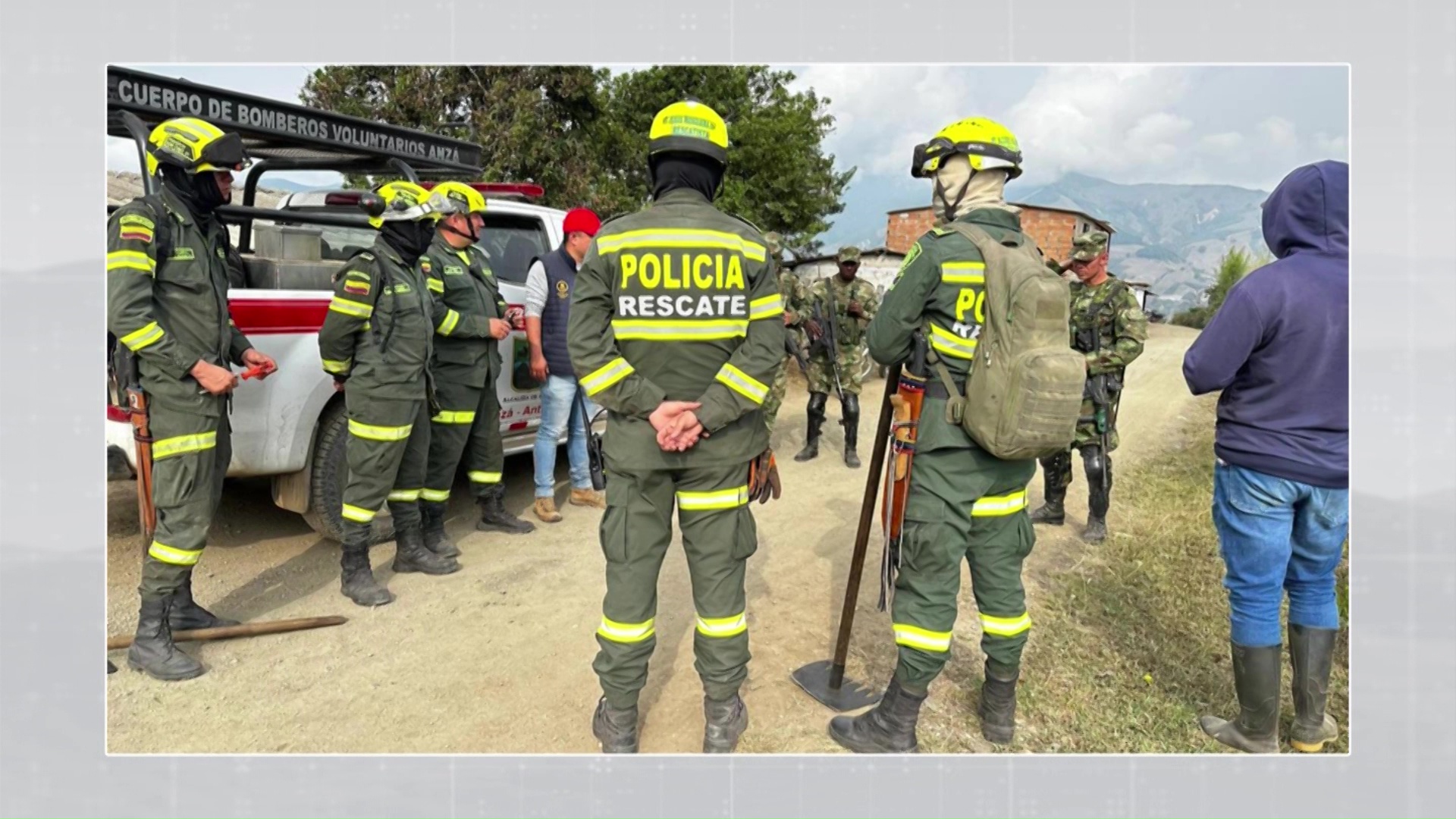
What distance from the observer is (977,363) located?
2889 mm

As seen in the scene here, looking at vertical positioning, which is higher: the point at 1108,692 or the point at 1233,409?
the point at 1233,409

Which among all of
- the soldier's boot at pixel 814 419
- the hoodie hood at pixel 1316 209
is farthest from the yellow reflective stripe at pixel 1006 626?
the soldier's boot at pixel 814 419

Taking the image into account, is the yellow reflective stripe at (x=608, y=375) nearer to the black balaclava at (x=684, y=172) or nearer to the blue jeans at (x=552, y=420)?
the black balaclava at (x=684, y=172)

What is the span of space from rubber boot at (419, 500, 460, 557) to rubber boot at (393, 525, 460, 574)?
0.40 ft

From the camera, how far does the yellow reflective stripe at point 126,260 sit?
3.22 m

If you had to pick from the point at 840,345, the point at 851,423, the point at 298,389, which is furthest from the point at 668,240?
the point at 840,345

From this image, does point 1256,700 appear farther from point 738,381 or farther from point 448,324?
point 448,324

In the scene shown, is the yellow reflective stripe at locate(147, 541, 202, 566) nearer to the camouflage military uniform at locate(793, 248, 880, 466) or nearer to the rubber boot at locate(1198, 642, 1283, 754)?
the rubber boot at locate(1198, 642, 1283, 754)

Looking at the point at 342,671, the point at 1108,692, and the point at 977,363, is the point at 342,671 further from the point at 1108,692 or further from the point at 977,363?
the point at 1108,692

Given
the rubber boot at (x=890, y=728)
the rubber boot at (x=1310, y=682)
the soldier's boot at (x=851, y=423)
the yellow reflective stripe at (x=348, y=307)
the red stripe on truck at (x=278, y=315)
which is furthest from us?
the soldier's boot at (x=851, y=423)

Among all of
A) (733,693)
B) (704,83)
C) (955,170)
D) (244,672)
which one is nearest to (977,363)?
(955,170)

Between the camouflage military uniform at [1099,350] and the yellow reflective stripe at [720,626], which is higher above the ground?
the camouflage military uniform at [1099,350]

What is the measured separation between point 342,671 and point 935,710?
2469 mm

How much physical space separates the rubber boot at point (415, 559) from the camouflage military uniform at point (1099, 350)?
384 centimetres
